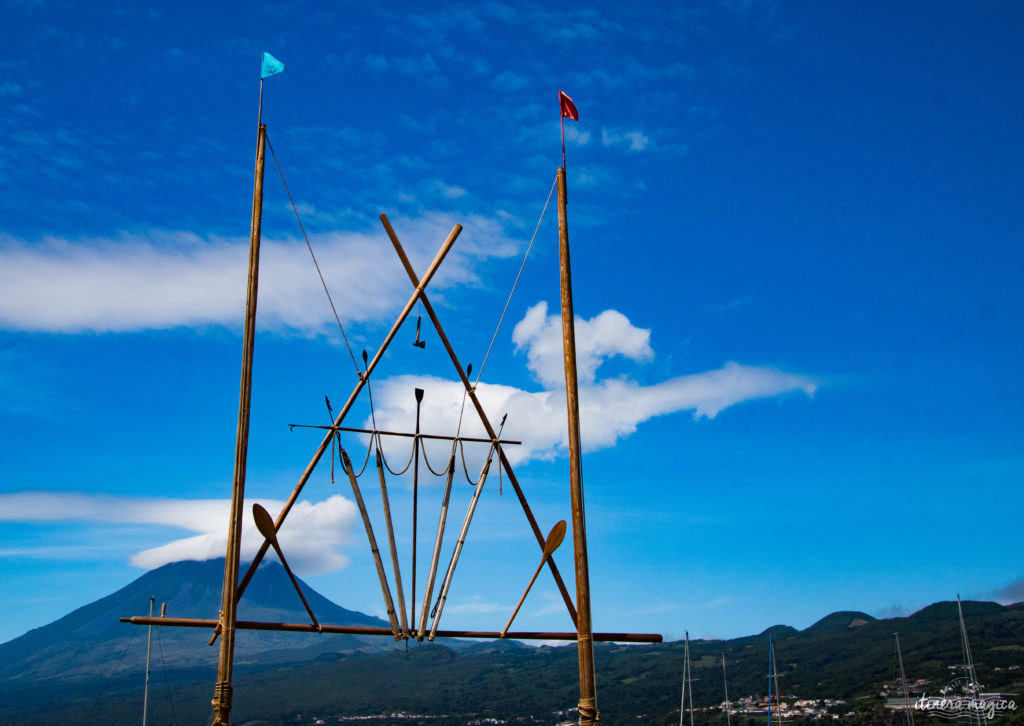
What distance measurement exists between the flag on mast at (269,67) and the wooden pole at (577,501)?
14.6ft

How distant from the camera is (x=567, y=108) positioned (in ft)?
47.5

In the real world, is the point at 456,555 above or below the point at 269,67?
below

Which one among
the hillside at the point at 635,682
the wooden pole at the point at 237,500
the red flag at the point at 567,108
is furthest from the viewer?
the hillside at the point at 635,682

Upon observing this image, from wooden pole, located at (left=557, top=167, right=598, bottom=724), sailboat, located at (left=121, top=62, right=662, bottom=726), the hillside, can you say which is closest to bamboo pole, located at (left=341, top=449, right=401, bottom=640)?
sailboat, located at (left=121, top=62, right=662, bottom=726)

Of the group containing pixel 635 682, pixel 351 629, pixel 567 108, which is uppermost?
pixel 567 108

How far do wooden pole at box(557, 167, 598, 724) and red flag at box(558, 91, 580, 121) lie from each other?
155 cm

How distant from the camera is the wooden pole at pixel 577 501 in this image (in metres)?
12.3

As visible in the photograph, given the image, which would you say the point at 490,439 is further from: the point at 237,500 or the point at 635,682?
the point at 635,682

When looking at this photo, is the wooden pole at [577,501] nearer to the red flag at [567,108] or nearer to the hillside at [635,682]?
the red flag at [567,108]

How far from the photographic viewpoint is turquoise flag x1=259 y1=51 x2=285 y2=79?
530 inches

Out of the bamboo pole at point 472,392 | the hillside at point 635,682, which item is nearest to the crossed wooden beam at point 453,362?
the bamboo pole at point 472,392

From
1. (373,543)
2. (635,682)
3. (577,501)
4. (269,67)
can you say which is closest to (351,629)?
(373,543)

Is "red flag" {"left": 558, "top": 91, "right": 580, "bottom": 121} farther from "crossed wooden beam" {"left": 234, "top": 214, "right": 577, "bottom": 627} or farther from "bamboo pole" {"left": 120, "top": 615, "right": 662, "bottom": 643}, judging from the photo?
"bamboo pole" {"left": 120, "top": 615, "right": 662, "bottom": 643}

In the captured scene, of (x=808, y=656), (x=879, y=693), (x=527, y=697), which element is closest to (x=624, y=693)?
(x=527, y=697)
